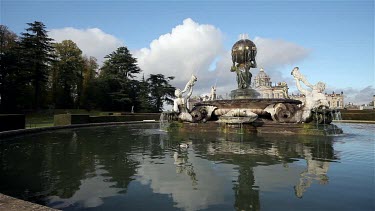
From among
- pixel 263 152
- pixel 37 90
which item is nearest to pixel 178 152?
pixel 263 152

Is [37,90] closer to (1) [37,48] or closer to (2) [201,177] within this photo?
(1) [37,48]

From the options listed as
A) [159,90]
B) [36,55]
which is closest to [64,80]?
[36,55]

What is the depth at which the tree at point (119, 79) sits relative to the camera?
5950 centimetres

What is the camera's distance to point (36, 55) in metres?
50.9

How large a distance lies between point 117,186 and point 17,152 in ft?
23.4

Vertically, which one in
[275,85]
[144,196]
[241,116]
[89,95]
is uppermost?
[275,85]

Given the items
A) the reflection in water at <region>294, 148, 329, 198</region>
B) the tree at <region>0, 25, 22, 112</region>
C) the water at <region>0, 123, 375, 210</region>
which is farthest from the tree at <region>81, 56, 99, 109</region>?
the reflection in water at <region>294, 148, 329, 198</region>

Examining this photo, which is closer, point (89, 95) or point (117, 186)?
point (117, 186)

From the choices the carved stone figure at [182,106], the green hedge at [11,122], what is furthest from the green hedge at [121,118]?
the carved stone figure at [182,106]

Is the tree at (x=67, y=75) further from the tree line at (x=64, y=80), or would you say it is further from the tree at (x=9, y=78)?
the tree at (x=9, y=78)

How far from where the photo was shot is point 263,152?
10297 mm

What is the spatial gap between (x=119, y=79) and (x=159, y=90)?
9.98m

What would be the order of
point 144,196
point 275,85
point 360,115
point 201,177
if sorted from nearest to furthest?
point 144,196
point 201,177
point 360,115
point 275,85

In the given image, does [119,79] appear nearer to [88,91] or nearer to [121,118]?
[88,91]
